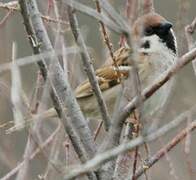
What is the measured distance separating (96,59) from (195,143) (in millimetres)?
1837

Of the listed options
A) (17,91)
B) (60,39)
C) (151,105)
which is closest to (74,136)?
(60,39)

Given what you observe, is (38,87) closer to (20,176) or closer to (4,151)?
(4,151)

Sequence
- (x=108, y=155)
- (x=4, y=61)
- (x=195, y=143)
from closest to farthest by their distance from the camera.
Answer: (x=108, y=155) → (x=4, y=61) → (x=195, y=143)

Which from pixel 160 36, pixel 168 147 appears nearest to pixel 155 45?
pixel 160 36

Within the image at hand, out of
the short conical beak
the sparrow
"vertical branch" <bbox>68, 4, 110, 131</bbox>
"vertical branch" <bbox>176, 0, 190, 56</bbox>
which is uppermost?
"vertical branch" <bbox>176, 0, 190, 56</bbox>

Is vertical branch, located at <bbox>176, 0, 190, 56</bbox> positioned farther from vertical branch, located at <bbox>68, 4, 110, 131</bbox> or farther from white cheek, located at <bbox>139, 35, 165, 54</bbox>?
white cheek, located at <bbox>139, 35, 165, 54</bbox>

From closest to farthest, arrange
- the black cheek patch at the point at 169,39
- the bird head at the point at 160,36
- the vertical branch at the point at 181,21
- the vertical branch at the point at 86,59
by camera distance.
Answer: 1. the vertical branch at the point at 181,21
2. the vertical branch at the point at 86,59
3. the bird head at the point at 160,36
4. the black cheek patch at the point at 169,39

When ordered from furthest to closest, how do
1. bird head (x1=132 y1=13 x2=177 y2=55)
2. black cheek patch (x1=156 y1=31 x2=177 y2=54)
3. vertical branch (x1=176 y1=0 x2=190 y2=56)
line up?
black cheek patch (x1=156 y1=31 x2=177 y2=54) → bird head (x1=132 y1=13 x2=177 y2=55) → vertical branch (x1=176 y1=0 x2=190 y2=56)

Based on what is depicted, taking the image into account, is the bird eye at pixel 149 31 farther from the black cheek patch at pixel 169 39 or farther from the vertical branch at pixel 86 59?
the vertical branch at pixel 86 59

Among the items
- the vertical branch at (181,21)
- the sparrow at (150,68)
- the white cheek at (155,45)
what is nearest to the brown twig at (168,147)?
the vertical branch at (181,21)

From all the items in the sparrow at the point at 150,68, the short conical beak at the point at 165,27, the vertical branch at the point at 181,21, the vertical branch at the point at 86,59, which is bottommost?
the sparrow at the point at 150,68

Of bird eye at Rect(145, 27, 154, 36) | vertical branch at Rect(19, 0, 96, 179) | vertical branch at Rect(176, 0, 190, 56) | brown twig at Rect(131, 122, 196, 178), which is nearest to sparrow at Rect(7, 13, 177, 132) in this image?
bird eye at Rect(145, 27, 154, 36)

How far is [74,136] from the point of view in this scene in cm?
316

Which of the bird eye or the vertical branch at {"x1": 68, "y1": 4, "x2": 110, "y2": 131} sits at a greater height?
the vertical branch at {"x1": 68, "y1": 4, "x2": 110, "y2": 131}
